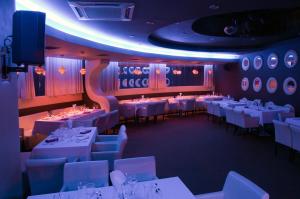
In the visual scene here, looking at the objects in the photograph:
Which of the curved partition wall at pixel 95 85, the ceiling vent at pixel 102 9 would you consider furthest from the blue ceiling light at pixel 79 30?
the curved partition wall at pixel 95 85

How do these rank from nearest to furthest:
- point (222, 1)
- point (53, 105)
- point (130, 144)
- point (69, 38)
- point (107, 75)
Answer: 1. point (222, 1)
2. point (69, 38)
3. point (130, 144)
4. point (53, 105)
5. point (107, 75)

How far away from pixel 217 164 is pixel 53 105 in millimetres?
5390

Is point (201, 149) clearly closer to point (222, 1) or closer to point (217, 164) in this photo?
point (217, 164)

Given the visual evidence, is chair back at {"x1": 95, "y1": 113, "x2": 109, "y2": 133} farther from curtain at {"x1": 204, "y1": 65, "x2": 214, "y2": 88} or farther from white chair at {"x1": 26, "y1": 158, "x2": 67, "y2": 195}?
curtain at {"x1": 204, "y1": 65, "x2": 214, "y2": 88}

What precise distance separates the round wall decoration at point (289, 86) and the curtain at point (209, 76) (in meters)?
5.38

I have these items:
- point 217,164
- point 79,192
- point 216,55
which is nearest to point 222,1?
point 79,192

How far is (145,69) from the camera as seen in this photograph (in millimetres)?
12344

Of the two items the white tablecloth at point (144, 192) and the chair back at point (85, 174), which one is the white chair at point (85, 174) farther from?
the white tablecloth at point (144, 192)

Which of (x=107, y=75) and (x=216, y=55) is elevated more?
(x=216, y=55)

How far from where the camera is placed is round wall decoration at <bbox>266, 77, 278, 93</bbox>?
9.26 meters

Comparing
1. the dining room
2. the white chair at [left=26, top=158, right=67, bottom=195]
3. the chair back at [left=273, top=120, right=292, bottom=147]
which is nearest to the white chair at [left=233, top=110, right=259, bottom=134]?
the dining room

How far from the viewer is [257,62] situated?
34.0ft

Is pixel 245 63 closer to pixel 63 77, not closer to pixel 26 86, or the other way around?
Result: pixel 63 77

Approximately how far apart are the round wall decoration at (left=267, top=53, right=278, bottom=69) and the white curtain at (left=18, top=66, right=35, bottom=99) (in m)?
8.27
